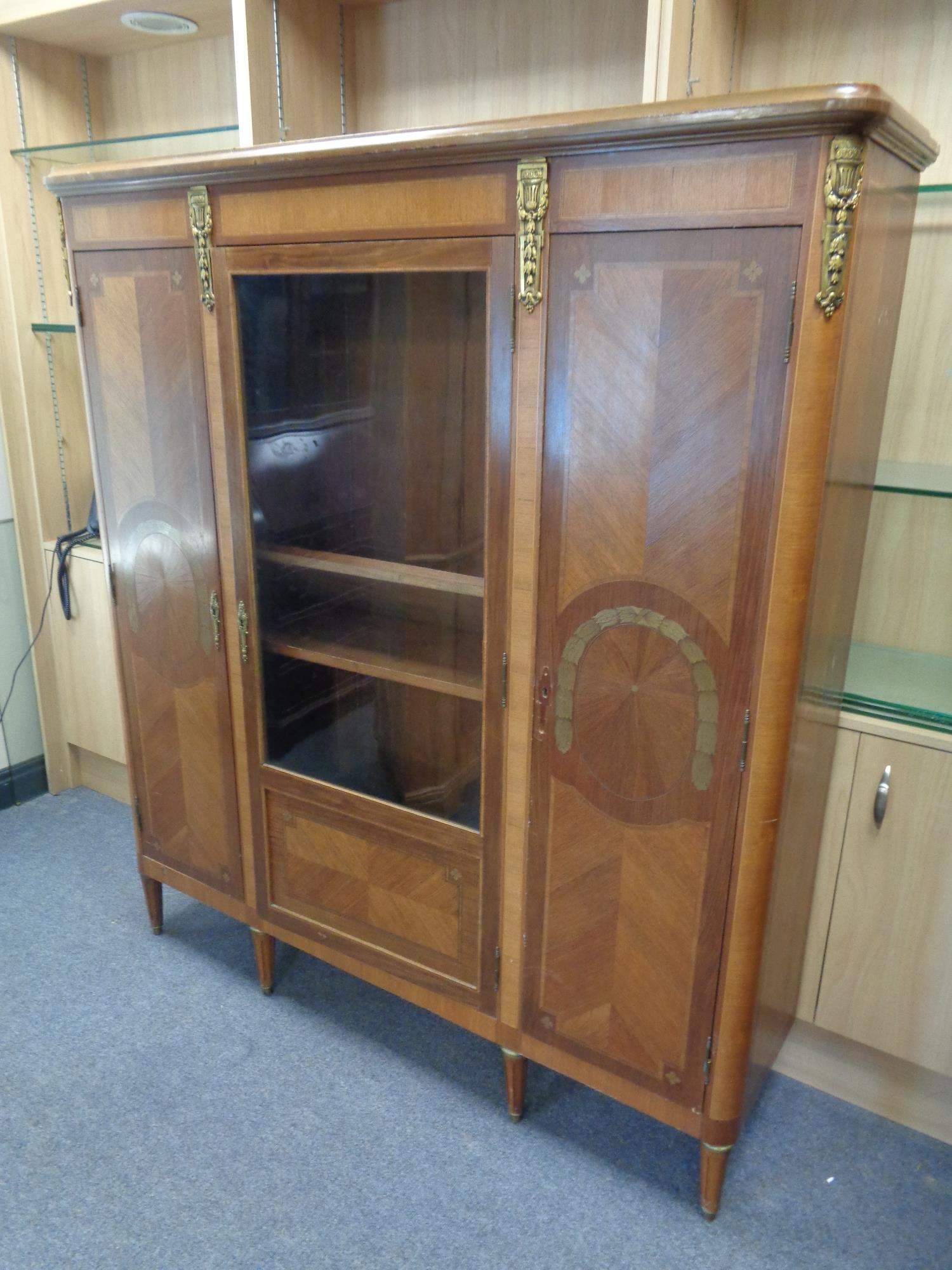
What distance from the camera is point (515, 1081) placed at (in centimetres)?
155

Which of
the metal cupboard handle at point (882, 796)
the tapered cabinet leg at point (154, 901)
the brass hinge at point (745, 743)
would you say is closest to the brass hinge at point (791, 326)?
the brass hinge at point (745, 743)

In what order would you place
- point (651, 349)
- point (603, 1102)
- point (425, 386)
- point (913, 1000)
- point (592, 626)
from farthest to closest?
point (603, 1102) → point (913, 1000) → point (425, 386) → point (592, 626) → point (651, 349)

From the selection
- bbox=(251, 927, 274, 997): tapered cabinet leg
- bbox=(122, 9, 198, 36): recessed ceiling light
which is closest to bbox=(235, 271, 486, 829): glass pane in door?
bbox=(251, 927, 274, 997): tapered cabinet leg

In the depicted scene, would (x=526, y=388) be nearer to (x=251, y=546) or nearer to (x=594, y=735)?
(x=594, y=735)

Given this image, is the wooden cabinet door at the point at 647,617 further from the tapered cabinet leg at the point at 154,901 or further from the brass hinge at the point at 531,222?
the tapered cabinet leg at the point at 154,901

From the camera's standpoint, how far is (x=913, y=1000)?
1.48m

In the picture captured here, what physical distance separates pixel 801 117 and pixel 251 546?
1.01 m

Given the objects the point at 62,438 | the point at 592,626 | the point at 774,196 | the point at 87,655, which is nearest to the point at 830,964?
the point at 592,626

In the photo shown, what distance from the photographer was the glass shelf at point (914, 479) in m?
1.36

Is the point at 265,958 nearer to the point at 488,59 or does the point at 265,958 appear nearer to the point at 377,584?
the point at 377,584

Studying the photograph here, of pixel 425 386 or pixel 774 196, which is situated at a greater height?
pixel 774 196

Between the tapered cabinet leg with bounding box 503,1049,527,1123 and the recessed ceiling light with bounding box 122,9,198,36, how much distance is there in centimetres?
202

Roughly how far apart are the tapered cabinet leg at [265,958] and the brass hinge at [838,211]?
146 cm

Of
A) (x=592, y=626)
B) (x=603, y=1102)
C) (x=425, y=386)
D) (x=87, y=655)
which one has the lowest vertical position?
(x=603, y=1102)
